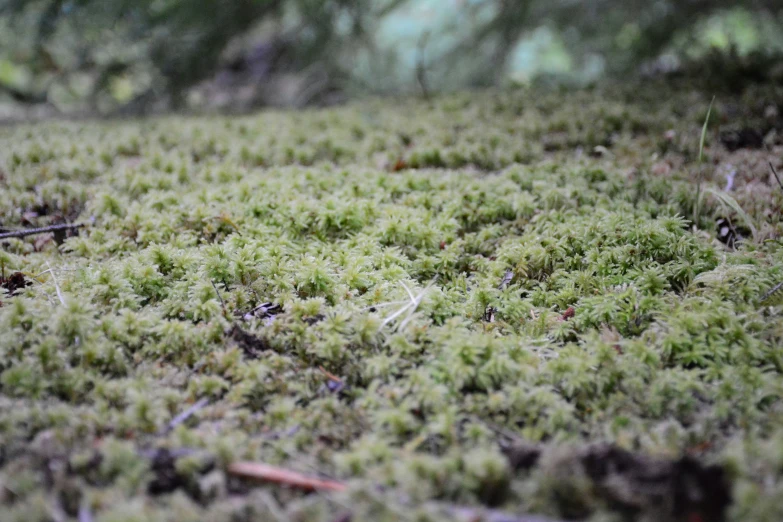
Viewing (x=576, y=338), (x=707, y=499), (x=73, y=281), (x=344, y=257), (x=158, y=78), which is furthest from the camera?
(x=158, y=78)

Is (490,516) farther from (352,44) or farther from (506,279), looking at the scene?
(352,44)

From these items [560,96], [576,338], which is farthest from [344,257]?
[560,96]

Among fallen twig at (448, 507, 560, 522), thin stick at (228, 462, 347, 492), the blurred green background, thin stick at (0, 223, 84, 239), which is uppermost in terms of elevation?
the blurred green background

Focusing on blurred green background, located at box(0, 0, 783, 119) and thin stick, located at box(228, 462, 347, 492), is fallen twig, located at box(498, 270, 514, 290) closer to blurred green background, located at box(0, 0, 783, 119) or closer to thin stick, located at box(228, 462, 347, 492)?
thin stick, located at box(228, 462, 347, 492)

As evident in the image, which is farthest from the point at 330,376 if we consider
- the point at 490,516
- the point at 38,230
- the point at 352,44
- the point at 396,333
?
the point at 352,44

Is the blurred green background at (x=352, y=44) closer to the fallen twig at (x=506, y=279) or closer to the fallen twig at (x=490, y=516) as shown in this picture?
the fallen twig at (x=506, y=279)

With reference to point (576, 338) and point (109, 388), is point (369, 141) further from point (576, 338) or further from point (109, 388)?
point (109, 388)

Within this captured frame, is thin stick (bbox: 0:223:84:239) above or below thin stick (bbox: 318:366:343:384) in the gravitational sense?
above

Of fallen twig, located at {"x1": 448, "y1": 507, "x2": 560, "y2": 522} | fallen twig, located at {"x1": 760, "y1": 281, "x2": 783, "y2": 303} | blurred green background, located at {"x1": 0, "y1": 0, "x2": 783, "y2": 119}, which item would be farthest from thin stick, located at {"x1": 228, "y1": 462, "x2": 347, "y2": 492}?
blurred green background, located at {"x1": 0, "y1": 0, "x2": 783, "y2": 119}
